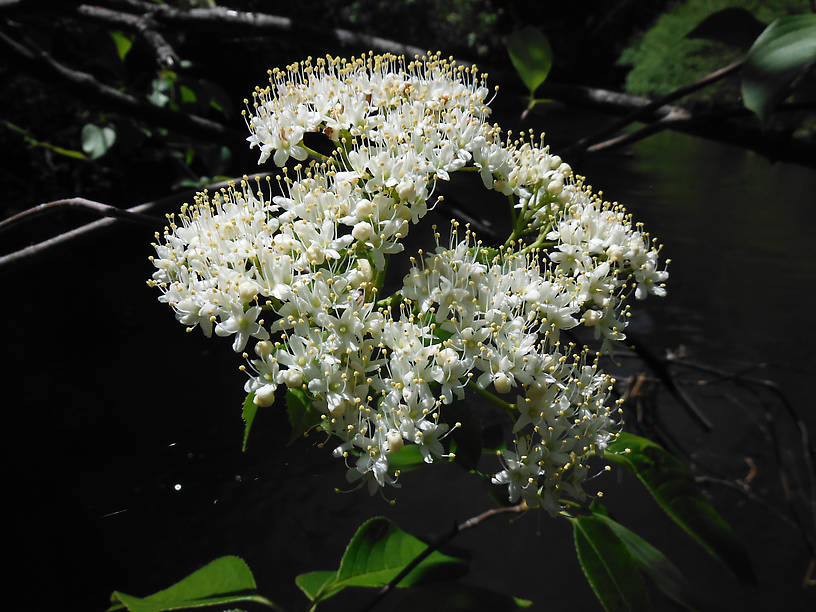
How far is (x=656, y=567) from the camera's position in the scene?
0.71 m

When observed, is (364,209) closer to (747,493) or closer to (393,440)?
(393,440)

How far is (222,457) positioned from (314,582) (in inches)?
9.9

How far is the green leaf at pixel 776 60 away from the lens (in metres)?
0.68

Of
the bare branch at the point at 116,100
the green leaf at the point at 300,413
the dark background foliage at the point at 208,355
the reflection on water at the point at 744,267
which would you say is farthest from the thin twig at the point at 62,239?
the reflection on water at the point at 744,267

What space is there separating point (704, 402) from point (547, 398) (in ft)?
7.46

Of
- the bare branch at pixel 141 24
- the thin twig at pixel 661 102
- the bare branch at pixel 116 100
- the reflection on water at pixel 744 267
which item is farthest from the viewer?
the reflection on water at pixel 744 267

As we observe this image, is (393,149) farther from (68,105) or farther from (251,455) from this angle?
(68,105)

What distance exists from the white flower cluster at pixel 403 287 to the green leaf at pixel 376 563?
15 cm

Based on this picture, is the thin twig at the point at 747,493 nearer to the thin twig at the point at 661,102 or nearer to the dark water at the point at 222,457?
the dark water at the point at 222,457

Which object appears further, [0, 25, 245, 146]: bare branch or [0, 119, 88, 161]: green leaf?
[0, 119, 88, 161]: green leaf

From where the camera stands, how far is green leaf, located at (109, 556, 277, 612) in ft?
2.00

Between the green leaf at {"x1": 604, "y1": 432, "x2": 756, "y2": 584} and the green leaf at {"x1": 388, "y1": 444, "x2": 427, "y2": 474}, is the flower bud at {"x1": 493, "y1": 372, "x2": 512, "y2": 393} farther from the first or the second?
the green leaf at {"x1": 604, "y1": 432, "x2": 756, "y2": 584}

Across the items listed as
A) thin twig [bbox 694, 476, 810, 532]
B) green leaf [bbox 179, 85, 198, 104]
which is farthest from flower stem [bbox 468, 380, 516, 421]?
green leaf [bbox 179, 85, 198, 104]

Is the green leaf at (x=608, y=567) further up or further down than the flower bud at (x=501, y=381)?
further down
